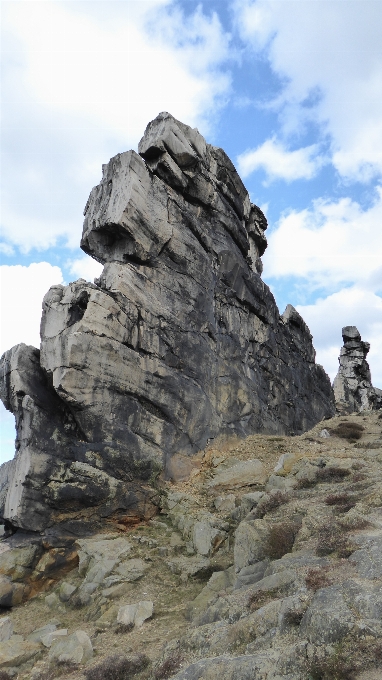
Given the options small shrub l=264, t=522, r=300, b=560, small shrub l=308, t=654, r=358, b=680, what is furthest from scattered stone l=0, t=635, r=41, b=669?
small shrub l=308, t=654, r=358, b=680

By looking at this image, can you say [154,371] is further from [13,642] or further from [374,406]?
[374,406]

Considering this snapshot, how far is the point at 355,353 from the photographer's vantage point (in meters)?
78.1

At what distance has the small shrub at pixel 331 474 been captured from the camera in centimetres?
2178

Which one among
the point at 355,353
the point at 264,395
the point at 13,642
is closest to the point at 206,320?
the point at 264,395

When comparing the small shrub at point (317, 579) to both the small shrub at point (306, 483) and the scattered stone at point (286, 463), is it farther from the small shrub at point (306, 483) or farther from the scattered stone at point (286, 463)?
the scattered stone at point (286, 463)

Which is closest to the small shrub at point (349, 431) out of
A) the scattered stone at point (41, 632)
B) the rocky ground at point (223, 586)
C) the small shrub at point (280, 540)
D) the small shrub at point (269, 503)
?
the rocky ground at point (223, 586)

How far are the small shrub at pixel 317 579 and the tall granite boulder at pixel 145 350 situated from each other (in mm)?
11898

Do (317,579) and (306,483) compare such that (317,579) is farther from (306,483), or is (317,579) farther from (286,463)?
(286,463)

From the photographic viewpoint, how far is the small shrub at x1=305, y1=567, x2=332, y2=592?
11.2 m

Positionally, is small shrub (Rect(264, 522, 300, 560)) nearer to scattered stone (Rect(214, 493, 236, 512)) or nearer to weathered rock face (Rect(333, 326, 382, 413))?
scattered stone (Rect(214, 493, 236, 512))

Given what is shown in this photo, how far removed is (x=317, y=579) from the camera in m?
11.5

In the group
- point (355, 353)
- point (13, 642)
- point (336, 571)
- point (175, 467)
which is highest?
point (355, 353)

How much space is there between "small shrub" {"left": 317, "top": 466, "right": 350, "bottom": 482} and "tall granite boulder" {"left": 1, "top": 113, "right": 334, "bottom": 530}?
7520 mm

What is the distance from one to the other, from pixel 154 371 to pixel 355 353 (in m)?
59.6
